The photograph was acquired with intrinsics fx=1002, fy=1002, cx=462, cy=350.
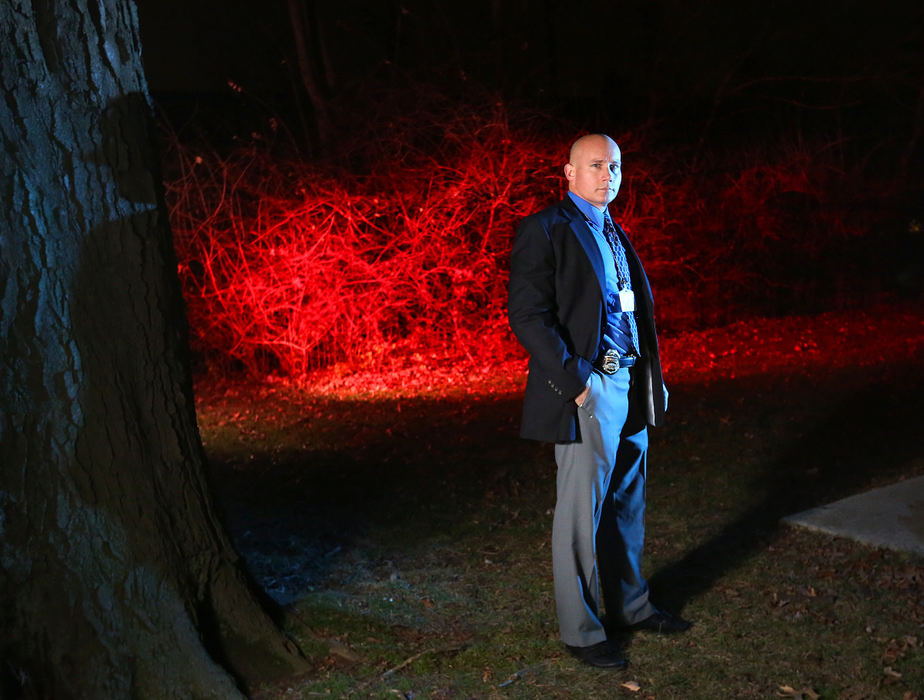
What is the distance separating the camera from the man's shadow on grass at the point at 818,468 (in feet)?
17.9

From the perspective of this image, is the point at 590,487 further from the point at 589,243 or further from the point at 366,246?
the point at 366,246

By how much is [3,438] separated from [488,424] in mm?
5825

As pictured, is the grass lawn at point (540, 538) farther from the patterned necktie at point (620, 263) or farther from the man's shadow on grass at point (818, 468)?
the patterned necktie at point (620, 263)

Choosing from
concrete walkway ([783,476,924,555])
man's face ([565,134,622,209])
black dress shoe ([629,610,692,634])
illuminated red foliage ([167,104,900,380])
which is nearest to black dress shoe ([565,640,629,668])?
black dress shoe ([629,610,692,634])

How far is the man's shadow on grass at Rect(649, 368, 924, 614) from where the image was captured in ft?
17.9

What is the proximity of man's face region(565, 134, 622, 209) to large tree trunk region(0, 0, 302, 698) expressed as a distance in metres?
1.72

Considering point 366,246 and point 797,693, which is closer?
point 797,693

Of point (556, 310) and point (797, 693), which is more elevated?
point (556, 310)

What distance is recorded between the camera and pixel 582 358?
160 inches

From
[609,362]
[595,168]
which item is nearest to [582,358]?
[609,362]

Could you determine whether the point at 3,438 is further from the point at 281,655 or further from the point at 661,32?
the point at 661,32

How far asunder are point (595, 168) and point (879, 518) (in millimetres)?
3106

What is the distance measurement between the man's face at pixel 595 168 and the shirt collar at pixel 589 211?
0.08ft

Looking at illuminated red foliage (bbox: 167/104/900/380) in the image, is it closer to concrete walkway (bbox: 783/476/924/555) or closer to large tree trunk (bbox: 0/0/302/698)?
concrete walkway (bbox: 783/476/924/555)
